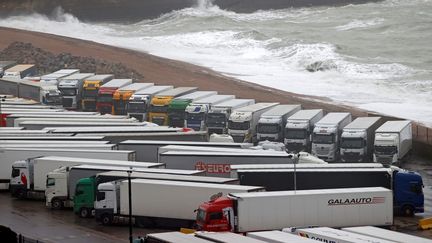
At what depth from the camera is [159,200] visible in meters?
31.7

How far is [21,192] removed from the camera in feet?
122

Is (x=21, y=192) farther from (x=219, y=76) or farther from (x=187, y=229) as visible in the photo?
(x=219, y=76)

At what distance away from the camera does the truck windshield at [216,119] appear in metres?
51.3

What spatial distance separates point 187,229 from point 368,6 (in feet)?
347

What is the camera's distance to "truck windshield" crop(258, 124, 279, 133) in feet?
160

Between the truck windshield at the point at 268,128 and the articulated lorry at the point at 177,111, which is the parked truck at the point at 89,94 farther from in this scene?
the truck windshield at the point at 268,128

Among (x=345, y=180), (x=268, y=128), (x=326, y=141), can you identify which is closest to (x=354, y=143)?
(x=326, y=141)

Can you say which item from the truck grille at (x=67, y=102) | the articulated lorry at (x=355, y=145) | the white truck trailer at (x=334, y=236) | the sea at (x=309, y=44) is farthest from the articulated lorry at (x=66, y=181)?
the sea at (x=309, y=44)

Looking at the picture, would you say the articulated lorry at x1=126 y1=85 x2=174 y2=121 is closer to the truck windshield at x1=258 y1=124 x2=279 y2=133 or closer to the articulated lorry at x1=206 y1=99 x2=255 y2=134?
the articulated lorry at x1=206 y1=99 x2=255 y2=134

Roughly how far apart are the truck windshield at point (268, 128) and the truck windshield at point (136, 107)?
853 cm

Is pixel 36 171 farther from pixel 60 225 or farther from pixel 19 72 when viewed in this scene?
pixel 19 72

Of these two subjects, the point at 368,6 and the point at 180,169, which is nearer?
the point at 180,169

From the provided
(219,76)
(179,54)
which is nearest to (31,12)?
(179,54)

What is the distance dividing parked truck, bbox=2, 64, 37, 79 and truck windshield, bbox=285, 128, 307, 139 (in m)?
25.2
